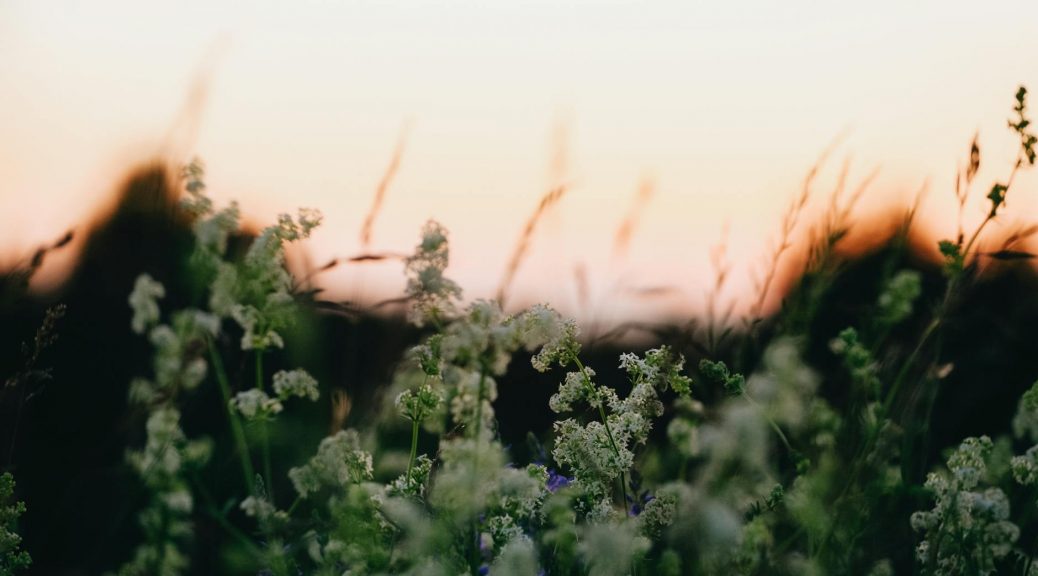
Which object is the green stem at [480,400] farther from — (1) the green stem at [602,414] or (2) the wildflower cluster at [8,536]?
(2) the wildflower cluster at [8,536]

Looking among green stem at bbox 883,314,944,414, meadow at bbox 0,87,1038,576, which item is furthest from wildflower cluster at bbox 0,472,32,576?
green stem at bbox 883,314,944,414

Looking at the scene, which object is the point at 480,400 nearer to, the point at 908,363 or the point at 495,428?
the point at 495,428

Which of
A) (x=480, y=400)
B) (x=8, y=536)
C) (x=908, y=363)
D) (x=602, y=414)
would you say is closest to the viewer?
(x=480, y=400)

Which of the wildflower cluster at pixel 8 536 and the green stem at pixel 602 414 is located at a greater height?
the green stem at pixel 602 414

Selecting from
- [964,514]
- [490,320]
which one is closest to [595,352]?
[490,320]

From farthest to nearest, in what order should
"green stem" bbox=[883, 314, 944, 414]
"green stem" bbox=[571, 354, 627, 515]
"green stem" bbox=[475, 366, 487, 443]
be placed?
"green stem" bbox=[571, 354, 627, 515], "green stem" bbox=[883, 314, 944, 414], "green stem" bbox=[475, 366, 487, 443]

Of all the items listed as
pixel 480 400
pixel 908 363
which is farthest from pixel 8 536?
pixel 908 363

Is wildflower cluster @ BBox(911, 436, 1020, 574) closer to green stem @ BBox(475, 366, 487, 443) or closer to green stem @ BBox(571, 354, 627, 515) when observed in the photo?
green stem @ BBox(571, 354, 627, 515)

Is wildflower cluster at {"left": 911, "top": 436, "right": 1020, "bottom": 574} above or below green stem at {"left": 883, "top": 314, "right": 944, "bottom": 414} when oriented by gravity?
below

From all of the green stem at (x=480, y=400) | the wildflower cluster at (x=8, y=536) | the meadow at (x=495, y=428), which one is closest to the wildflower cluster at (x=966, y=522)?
the meadow at (x=495, y=428)

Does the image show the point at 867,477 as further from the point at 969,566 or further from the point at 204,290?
the point at 204,290

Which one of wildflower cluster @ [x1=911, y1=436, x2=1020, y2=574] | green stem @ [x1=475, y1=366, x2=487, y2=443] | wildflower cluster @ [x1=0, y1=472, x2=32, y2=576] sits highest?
green stem @ [x1=475, y1=366, x2=487, y2=443]

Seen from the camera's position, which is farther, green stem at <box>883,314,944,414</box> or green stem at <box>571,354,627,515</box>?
green stem at <box>571,354,627,515</box>

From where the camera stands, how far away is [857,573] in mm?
2068
